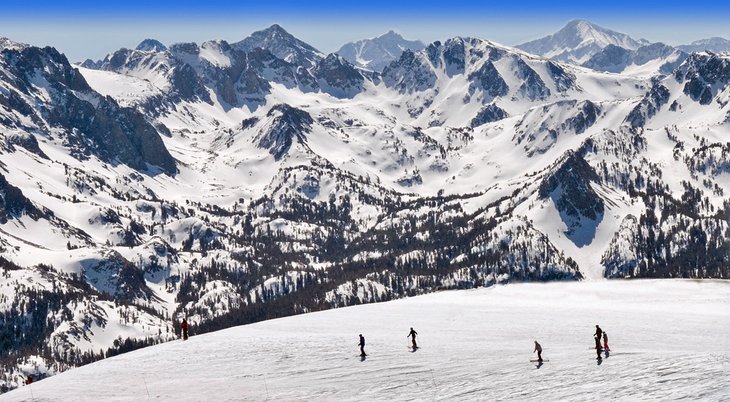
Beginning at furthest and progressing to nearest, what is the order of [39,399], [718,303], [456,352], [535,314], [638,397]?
[718,303]
[535,314]
[456,352]
[39,399]
[638,397]

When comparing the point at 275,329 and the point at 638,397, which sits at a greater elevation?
the point at 275,329

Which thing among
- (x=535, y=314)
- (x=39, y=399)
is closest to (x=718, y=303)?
(x=535, y=314)

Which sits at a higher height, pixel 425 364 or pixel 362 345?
pixel 362 345

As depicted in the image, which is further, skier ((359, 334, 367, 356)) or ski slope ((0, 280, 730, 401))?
skier ((359, 334, 367, 356))

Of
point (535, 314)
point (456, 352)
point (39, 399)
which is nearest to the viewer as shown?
point (39, 399)

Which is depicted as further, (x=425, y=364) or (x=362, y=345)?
(x=362, y=345)

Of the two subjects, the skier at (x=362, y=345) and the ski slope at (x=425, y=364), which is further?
the skier at (x=362, y=345)

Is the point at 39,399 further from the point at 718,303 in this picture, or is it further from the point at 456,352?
the point at 718,303

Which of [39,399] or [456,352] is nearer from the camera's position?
[39,399]
